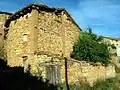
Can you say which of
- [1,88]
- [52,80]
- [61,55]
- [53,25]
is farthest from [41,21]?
[1,88]

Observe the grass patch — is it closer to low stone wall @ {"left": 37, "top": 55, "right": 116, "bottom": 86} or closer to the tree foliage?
low stone wall @ {"left": 37, "top": 55, "right": 116, "bottom": 86}

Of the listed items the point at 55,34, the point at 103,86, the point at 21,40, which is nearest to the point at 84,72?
the point at 103,86

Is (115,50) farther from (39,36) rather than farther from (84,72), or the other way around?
(39,36)

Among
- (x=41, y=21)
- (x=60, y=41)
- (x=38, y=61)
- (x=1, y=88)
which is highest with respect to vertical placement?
(x=41, y=21)

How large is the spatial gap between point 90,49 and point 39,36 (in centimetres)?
458

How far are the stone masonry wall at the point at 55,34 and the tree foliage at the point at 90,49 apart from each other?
0.55 m

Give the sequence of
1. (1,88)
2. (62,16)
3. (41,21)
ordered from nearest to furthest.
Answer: (1,88) < (41,21) < (62,16)

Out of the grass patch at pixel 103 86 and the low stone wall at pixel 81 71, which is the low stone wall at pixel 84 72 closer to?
the low stone wall at pixel 81 71

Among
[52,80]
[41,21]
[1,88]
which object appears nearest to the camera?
[1,88]

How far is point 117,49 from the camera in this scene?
2880cm

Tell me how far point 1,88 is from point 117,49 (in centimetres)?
1634

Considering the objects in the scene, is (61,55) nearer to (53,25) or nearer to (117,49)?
(53,25)

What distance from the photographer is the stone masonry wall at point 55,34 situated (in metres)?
22.0

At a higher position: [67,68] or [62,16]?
[62,16]
